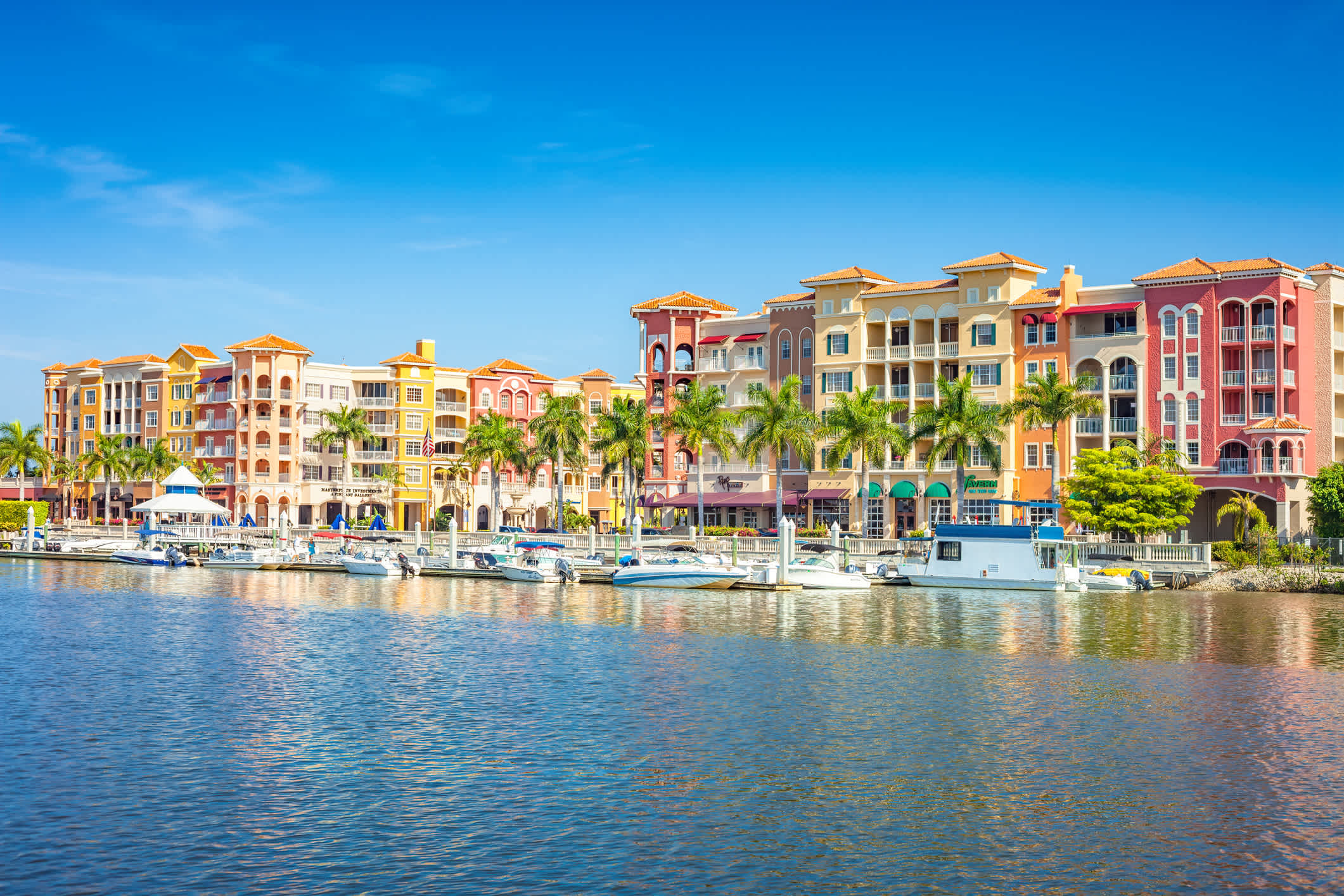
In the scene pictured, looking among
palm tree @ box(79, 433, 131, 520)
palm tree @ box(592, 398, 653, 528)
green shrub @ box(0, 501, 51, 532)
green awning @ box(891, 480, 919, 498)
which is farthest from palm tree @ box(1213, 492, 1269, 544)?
palm tree @ box(79, 433, 131, 520)

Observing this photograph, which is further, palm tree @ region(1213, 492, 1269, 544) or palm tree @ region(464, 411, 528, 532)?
palm tree @ region(464, 411, 528, 532)

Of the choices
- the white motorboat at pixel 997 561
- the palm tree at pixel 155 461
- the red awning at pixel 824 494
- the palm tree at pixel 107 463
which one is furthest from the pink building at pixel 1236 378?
the palm tree at pixel 107 463

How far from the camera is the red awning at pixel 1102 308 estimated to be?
9985 centimetres

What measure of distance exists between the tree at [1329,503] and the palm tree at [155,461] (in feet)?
387

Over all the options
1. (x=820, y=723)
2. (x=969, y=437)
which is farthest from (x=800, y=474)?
(x=820, y=723)

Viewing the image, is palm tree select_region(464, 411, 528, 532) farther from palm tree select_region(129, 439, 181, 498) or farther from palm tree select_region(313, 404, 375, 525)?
palm tree select_region(129, 439, 181, 498)

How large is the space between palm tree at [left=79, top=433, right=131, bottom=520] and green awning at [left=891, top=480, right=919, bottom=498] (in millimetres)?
91088

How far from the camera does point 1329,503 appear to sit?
3354 inches

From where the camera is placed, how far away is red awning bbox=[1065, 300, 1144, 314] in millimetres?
99850

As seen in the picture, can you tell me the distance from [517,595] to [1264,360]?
188 feet

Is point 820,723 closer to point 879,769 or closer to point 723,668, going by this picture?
point 879,769

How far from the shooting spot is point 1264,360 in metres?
95.6

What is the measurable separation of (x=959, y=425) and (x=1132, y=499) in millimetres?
12778

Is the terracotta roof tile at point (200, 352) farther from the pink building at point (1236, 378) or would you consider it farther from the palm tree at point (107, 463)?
the pink building at point (1236, 378)
